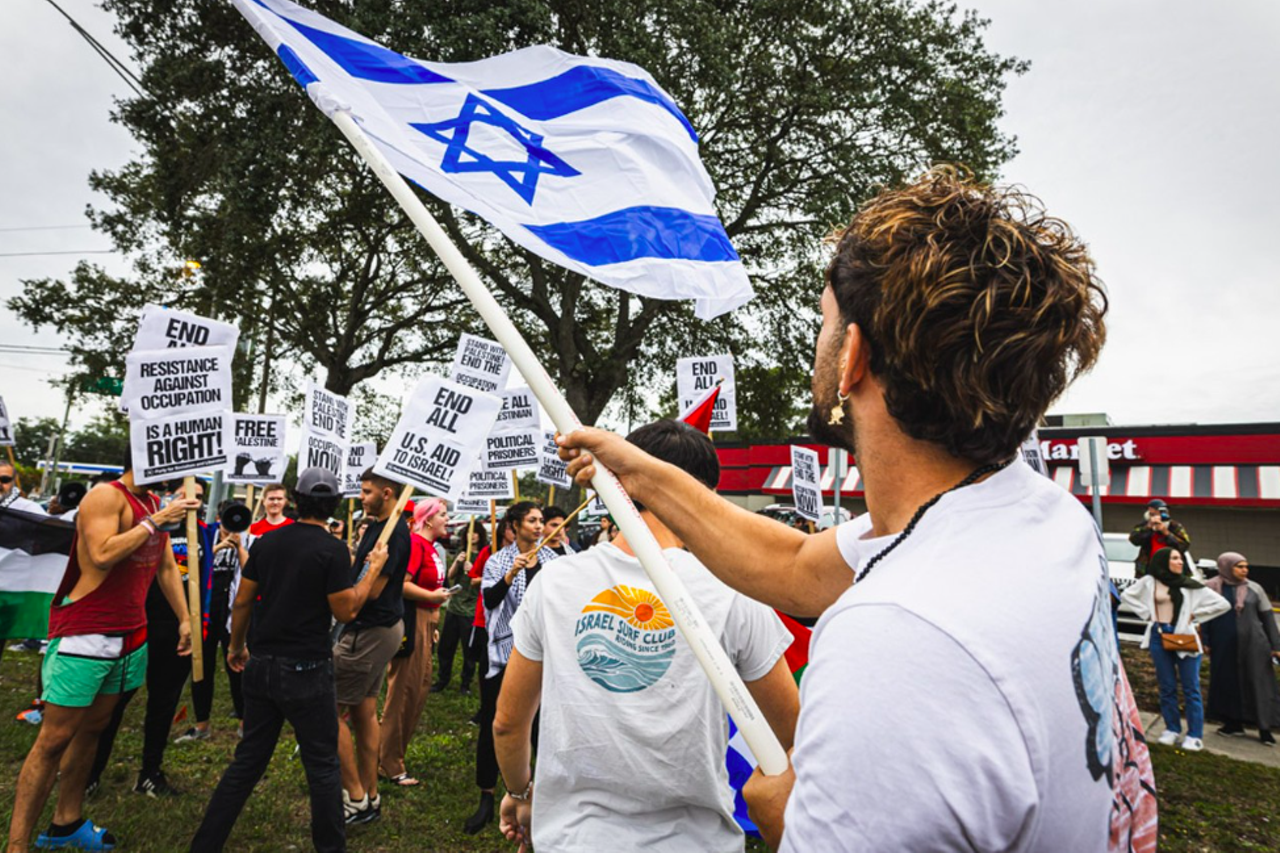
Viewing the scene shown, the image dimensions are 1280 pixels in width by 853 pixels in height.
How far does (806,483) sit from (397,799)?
7626 millimetres

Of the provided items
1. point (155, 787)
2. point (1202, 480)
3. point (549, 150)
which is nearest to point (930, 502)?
point (549, 150)

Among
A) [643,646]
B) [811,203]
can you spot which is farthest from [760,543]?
[811,203]

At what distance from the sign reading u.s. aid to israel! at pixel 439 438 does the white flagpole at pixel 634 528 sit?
11.6ft

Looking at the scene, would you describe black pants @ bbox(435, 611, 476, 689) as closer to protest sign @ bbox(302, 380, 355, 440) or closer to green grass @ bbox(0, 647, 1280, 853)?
green grass @ bbox(0, 647, 1280, 853)

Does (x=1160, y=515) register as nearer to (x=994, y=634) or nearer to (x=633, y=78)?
(x=633, y=78)

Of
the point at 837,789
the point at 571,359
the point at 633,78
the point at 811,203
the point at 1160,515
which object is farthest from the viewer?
the point at 571,359

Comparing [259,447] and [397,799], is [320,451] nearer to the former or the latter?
[259,447]

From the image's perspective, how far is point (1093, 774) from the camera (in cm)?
85

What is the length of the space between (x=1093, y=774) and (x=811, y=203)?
1325 cm

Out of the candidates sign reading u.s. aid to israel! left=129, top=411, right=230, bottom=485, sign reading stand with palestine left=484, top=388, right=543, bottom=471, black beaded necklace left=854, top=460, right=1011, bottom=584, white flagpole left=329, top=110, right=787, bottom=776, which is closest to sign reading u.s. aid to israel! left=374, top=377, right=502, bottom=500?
sign reading u.s. aid to israel! left=129, top=411, right=230, bottom=485

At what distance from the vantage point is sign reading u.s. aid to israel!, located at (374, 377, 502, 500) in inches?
213

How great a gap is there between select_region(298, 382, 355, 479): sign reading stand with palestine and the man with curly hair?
664cm

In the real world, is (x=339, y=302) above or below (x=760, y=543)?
above

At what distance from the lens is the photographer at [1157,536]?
846cm
